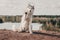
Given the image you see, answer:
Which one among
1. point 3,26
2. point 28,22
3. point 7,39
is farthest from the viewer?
point 3,26

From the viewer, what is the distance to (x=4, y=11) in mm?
8438

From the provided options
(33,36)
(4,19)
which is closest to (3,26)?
(4,19)

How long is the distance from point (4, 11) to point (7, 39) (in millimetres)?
2592

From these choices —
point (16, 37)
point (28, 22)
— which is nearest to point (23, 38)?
point (16, 37)

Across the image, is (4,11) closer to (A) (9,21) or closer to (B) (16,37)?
(A) (9,21)

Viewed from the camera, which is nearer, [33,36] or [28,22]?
[33,36]

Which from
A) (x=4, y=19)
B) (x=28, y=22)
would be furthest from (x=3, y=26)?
(x=28, y=22)

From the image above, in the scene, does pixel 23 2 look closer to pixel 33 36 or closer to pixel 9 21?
pixel 9 21

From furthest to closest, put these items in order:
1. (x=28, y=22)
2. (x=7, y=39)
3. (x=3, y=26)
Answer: (x=3, y=26)
(x=28, y=22)
(x=7, y=39)

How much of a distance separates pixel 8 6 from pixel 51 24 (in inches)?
65.6

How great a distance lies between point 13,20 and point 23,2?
745 millimetres

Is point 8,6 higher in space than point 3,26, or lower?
higher

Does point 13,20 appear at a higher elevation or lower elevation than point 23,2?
Answer: lower

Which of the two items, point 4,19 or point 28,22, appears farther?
point 4,19
